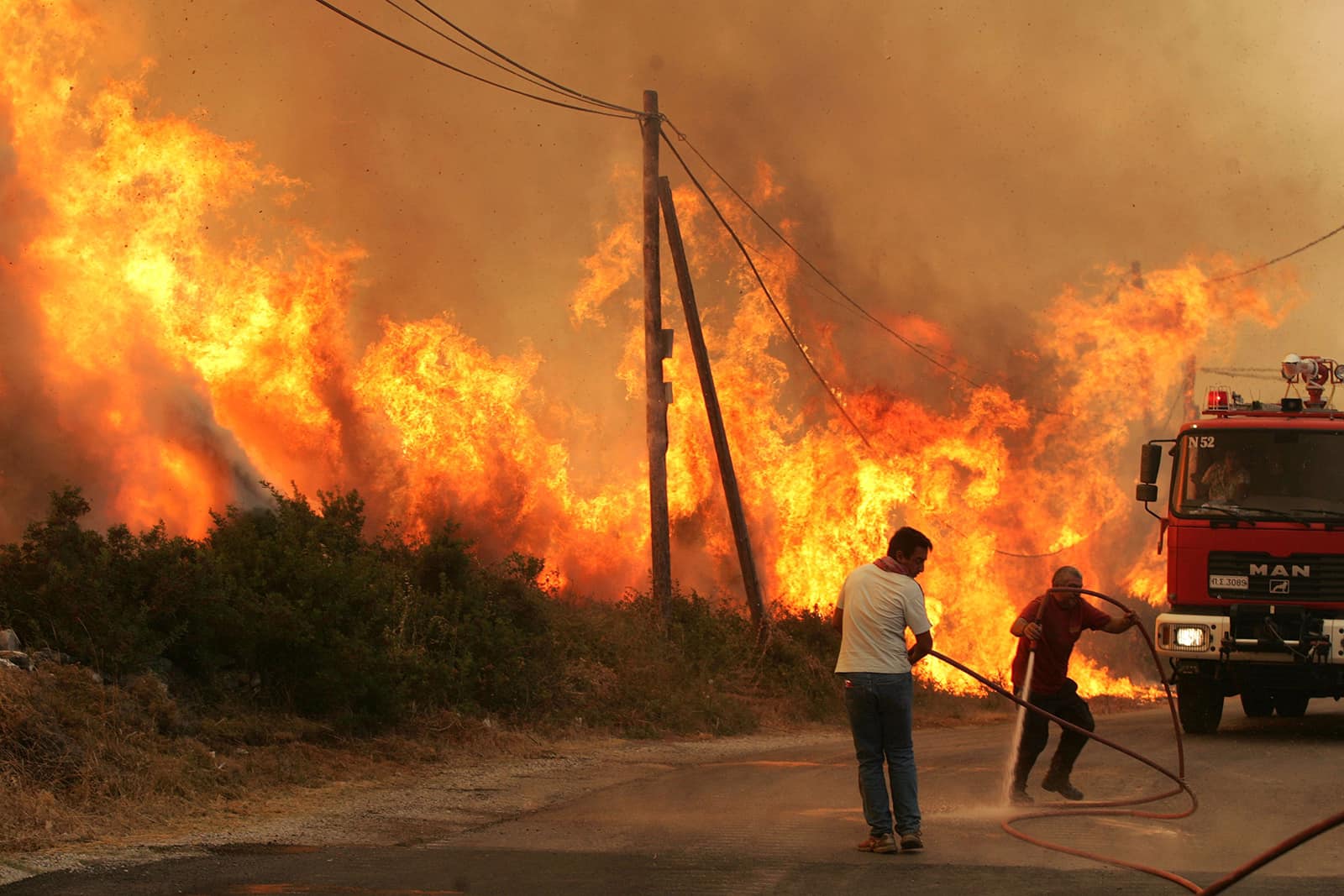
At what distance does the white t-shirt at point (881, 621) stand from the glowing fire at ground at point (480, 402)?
1186 cm

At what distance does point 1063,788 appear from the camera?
10.6 metres

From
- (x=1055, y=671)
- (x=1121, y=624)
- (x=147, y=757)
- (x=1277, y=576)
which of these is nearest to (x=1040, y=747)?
(x=1055, y=671)

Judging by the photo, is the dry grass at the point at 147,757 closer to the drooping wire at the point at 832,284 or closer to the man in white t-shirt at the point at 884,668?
the man in white t-shirt at the point at 884,668

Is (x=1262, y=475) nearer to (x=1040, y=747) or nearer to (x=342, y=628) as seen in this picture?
(x=1040, y=747)

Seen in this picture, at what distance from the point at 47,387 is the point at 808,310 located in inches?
605

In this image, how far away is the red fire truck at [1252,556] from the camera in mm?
14008

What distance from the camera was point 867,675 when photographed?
8.51 meters

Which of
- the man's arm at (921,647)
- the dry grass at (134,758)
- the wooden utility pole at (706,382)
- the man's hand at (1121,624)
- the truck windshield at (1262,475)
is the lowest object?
the dry grass at (134,758)

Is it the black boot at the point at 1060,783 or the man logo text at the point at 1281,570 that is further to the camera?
the man logo text at the point at 1281,570

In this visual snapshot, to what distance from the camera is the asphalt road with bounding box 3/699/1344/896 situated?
7328 millimetres

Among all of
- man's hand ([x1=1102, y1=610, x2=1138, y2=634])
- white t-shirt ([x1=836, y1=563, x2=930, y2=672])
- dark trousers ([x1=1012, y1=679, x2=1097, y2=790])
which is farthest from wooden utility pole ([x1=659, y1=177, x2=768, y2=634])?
white t-shirt ([x1=836, y1=563, x2=930, y2=672])

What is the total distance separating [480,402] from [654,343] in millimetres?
8709

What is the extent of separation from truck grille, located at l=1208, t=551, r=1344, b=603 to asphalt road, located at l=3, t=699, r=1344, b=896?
1919mm

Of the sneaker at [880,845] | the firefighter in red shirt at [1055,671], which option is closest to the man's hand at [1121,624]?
the firefighter in red shirt at [1055,671]
